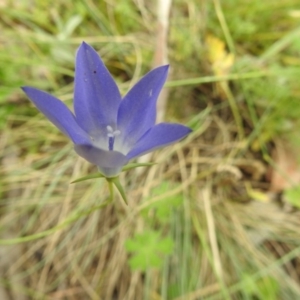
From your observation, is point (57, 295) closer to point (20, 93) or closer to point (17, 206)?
point (17, 206)

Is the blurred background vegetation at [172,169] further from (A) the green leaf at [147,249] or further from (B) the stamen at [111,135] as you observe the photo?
(B) the stamen at [111,135]

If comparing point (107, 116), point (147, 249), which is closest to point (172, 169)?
point (147, 249)

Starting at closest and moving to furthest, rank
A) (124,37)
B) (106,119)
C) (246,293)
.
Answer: (106,119)
(246,293)
(124,37)

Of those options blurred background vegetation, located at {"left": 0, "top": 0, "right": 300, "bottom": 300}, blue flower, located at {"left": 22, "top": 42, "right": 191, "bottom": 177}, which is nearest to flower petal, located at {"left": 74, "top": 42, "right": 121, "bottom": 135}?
blue flower, located at {"left": 22, "top": 42, "right": 191, "bottom": 177}

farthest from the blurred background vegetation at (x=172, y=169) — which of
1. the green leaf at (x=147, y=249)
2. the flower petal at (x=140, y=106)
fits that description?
the flower petal at (x=140, y=106)

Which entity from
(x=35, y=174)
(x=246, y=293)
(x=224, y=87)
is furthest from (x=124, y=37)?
(x=246, y=293)
